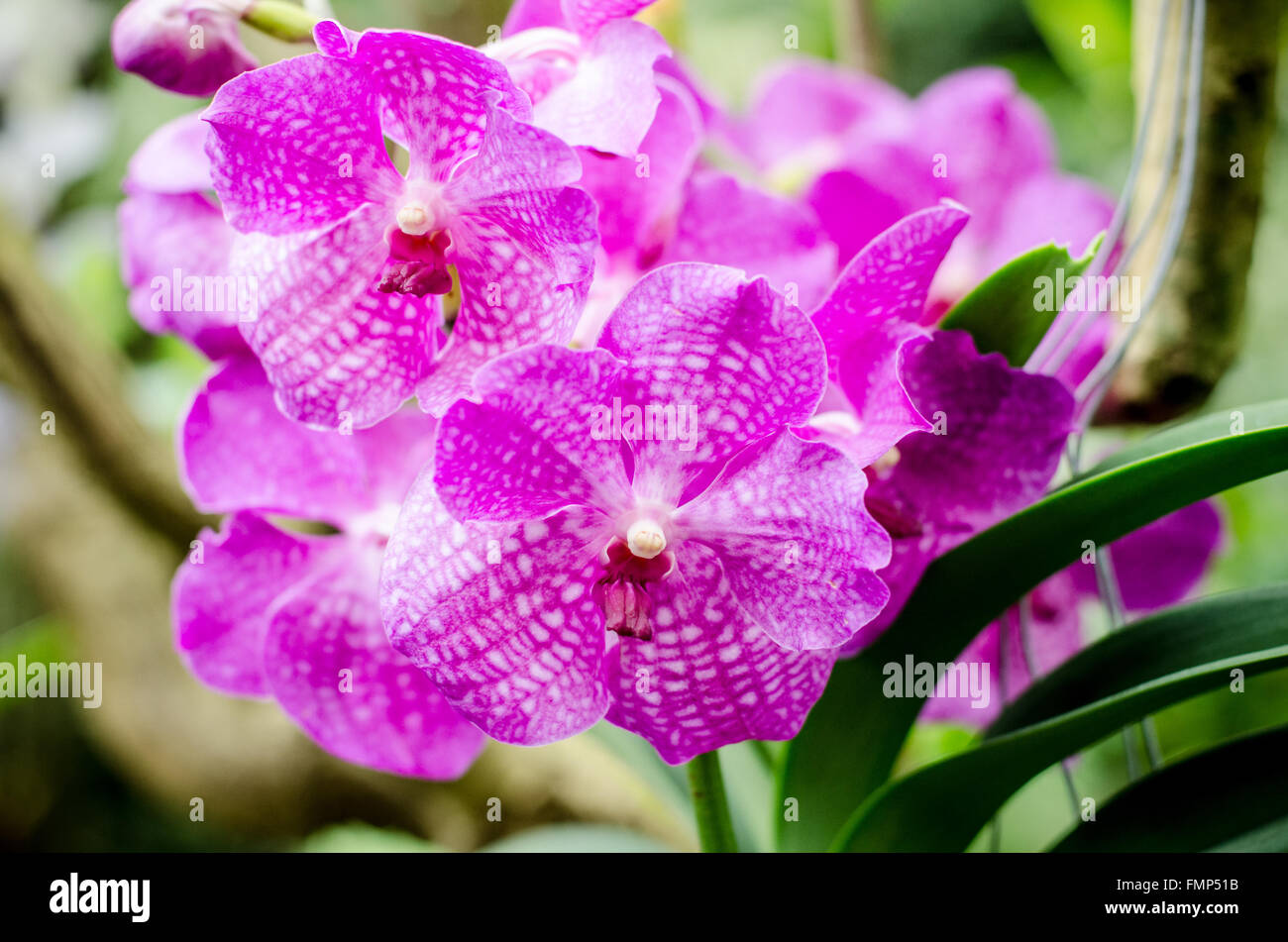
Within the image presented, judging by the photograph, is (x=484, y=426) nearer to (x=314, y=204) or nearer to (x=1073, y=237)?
(x=314, y=204)

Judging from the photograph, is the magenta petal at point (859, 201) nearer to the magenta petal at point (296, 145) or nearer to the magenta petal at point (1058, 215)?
the magenta petal at point (1058, 215)

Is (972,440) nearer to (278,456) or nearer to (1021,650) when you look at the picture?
(1021,650)

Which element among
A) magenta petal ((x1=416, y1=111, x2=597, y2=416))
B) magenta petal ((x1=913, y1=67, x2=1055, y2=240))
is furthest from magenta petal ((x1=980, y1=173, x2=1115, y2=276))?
magenta petal ((x1=416, y1=111, x2=597, y2=416))

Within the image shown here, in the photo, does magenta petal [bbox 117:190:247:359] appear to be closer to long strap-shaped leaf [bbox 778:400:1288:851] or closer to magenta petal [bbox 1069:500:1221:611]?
long strap-shaped leaf [bbox 778:400:1288:851]

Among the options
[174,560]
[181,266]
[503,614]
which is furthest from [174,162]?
[174,560]

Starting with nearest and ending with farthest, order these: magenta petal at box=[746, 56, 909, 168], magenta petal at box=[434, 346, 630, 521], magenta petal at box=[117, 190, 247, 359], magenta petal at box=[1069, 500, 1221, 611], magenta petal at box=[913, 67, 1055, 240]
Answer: magenta petal at box=[434, 346, 630, 521] < magenta petal at box=[117, 190, 247, 359] < magenta petal at box=[1069, 500, 1221, 611] < magenta petal at box=[913, 67, 1055, 240] < magenta petal at box=[746, 56, 909, 168]
